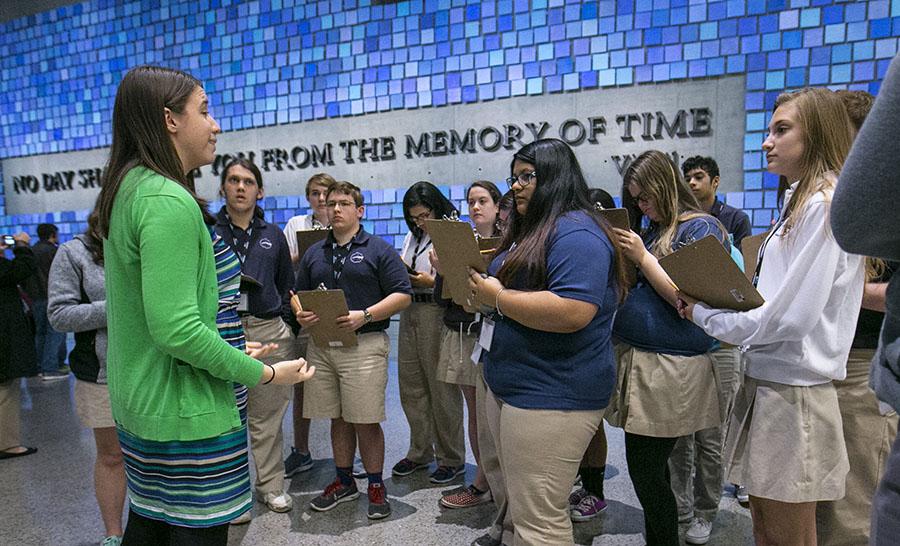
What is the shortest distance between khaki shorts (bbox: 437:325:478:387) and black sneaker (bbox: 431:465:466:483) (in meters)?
0.53

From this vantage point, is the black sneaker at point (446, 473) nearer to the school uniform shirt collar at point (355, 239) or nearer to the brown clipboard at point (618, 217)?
the school uniform shirt collar at point (355, 239)

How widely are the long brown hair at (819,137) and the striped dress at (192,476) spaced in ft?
4.78

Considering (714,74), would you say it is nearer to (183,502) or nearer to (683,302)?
(683,302)

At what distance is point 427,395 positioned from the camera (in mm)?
3596

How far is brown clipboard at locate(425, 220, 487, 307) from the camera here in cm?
210

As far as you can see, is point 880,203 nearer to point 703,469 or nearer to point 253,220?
point 703,469

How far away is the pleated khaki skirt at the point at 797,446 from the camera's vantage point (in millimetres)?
1629

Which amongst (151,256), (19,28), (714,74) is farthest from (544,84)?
(19,28)

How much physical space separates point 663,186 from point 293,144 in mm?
5120

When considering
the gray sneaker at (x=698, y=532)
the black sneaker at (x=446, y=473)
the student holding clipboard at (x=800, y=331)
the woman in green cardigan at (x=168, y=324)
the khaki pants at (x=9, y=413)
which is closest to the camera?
the woman in green cardigan at (x=168, y=324)

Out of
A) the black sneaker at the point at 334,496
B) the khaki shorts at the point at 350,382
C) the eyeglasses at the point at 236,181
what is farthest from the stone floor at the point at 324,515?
the eyeglasses at the point at 236,181

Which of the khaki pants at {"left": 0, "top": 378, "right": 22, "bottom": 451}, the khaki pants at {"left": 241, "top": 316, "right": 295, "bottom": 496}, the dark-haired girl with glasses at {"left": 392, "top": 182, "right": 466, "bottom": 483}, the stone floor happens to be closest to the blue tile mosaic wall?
the dark-haired girl with glasses at {"left": 392, "top": 182, "right": 466, "bottom": 483}

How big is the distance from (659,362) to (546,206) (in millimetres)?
768

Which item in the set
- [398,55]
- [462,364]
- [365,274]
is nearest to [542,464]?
[462,364]
